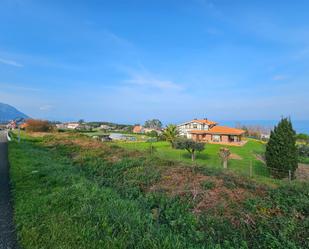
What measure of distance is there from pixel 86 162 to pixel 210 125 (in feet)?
134

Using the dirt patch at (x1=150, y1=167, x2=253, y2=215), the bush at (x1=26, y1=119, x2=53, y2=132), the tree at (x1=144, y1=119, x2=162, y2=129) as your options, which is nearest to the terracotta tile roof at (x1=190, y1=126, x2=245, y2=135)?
the bush at (x1=26, y1=119, x2=53, y2=132)

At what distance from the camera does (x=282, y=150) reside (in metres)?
14.5

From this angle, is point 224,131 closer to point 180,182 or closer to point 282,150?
point 282,150

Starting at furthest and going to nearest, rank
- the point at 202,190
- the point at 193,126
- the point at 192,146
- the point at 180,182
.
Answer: the point at 193,126, the point at 192,146, the point at 180,182, the point at 202,190

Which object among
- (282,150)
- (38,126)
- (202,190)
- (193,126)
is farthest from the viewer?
(193,126)

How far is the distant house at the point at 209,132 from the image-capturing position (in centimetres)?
4194

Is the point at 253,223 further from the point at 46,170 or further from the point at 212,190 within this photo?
the point at 46,170

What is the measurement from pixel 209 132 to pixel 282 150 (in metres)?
30.1

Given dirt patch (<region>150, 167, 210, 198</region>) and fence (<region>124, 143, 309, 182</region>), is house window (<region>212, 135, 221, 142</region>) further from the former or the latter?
dirt patch (<region>150, 167, 210, 198</region>)

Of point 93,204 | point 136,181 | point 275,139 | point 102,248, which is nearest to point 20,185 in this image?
point 93,204

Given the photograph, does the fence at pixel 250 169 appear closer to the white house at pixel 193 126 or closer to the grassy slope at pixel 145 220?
the grassy slope at pixel 145 220

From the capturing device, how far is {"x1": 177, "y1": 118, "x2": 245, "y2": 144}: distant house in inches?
1651

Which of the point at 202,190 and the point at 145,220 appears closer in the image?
the point at 145,220

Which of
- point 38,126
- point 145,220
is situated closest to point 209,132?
point 38,126
